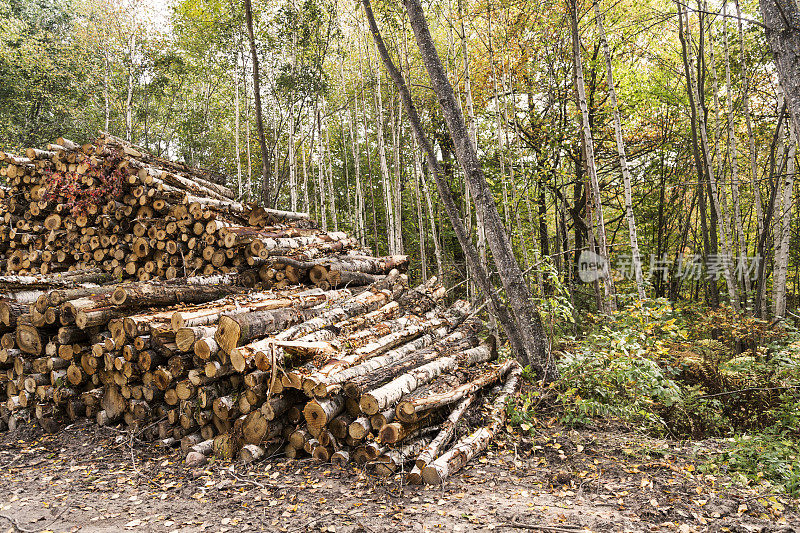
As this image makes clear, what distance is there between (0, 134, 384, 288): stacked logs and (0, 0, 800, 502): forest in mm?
2276

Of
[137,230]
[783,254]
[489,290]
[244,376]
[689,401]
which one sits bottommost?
[689,401]

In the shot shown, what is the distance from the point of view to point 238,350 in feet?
12.7

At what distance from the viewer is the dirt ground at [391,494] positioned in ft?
9.19

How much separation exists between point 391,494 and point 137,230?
5.51 metres

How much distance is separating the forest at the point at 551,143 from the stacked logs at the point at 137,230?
228 centimetres

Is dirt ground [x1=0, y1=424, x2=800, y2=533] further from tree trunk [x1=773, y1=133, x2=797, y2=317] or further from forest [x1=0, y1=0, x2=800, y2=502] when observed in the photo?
tree trunk [x1=773, y1=133, x2=797, y2=317]

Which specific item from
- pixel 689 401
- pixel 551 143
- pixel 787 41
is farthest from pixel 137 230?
pixel 551 143

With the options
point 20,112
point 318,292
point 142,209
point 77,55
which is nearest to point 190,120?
point 77,55

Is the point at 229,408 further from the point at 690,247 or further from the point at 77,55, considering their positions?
the point at 77,55

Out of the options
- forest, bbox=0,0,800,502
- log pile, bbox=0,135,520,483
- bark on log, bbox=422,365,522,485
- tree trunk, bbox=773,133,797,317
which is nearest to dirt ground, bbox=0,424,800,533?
bark on log, bbox=422,365,522,485

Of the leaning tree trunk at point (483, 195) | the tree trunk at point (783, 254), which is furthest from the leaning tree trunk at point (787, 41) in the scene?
the tree trunk at point (783, 254)

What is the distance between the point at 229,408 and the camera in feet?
12.8

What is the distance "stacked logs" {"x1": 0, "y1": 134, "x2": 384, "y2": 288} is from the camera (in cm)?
611

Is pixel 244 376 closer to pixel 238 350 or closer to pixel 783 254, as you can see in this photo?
pixel 238 350
